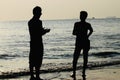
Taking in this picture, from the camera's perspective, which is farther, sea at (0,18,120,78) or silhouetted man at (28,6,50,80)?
sea at (0,18,120,78)

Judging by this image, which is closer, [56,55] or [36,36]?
[36,36]

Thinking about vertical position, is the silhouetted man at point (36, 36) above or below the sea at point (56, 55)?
above

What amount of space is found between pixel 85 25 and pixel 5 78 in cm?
391

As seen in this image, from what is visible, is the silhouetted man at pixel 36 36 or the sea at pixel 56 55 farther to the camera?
the sea at pixel 56 55

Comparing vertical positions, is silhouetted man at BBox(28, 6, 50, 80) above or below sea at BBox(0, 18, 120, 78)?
above

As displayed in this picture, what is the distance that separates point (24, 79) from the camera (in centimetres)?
1246

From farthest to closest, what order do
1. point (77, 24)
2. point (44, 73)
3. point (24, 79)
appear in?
point (44, 73) < point (24, 79) < point (77, 24)

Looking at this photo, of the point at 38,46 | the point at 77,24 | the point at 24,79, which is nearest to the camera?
the point at 38,46

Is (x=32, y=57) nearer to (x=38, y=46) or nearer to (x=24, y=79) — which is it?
(x=38, y=46)

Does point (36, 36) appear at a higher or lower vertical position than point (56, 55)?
higher

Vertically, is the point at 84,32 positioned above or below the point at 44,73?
above

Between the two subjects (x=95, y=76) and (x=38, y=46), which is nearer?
(x=38, y=46)

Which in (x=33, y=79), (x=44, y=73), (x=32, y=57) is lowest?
Result: (x=44, y=73)

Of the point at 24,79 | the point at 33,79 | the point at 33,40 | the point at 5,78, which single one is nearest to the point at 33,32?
the point at 33,40
